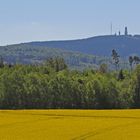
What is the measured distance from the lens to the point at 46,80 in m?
125

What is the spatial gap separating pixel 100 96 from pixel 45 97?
12.0 meters

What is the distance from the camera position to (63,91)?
12138 cm
